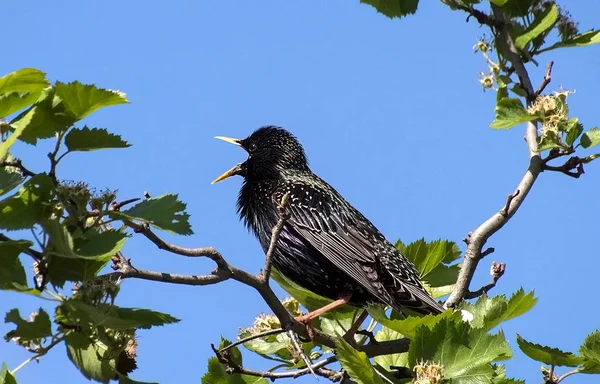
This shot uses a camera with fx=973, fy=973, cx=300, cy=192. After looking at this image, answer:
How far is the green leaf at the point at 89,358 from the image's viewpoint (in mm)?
2936

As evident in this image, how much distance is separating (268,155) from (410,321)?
3140 mm

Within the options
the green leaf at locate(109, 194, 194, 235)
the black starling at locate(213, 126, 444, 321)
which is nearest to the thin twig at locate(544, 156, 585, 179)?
the black starling at locate(213, 126, 444, 321)

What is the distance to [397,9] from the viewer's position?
4930mm

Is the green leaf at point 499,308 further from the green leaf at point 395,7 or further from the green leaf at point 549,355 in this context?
the green leaf at point 395,7

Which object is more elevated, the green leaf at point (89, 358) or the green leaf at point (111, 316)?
the green leaf at point (111, 316)

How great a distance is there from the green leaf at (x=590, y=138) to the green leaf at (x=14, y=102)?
2.68 meters

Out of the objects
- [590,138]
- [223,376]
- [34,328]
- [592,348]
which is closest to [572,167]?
[590,138]

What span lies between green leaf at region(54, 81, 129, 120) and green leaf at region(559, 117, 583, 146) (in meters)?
2.35

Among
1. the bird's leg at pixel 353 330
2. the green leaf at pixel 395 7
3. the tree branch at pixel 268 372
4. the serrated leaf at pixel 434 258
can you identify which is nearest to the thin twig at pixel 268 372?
the tree branch at pixel 268 372

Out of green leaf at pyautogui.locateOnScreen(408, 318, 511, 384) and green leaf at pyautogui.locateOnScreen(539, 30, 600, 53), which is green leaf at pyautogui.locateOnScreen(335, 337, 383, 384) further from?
green leaf at pyautogui.locateOnScreen(539, 30, 600, 53)

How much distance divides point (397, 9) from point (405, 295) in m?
1.53

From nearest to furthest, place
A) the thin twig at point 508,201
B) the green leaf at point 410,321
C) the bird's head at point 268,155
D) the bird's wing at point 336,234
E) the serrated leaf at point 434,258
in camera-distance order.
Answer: the green leaf at point 410,321, the thin twig at point 508,201, the serrated leaf at point 434,258, the bird's wing at point 336,234, the bird's head at point 268,155

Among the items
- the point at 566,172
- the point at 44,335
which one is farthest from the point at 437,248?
the point at 44,335

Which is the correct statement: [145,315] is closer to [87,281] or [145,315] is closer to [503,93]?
[87,281]
